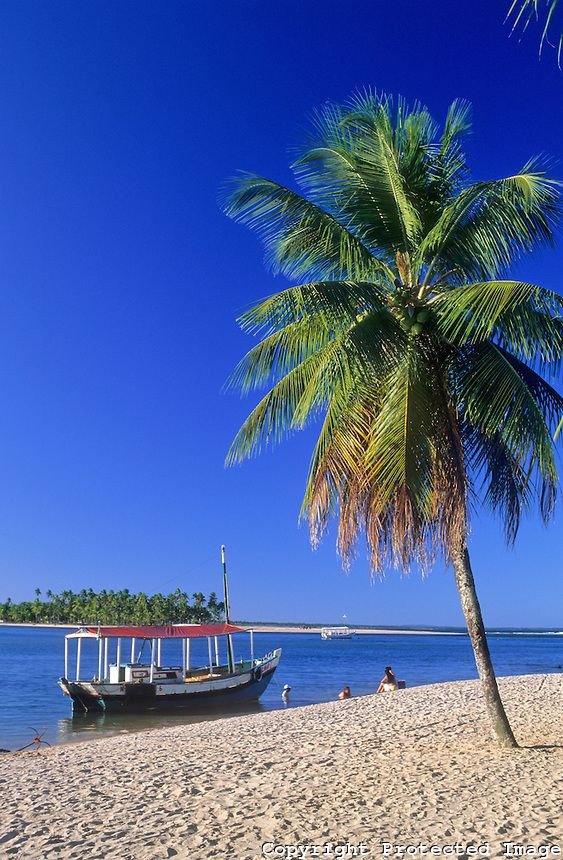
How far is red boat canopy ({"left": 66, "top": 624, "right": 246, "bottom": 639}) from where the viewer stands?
2441 cm

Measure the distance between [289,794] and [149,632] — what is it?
18942 mm

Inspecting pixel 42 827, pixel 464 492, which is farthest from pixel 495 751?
pixel 42 827

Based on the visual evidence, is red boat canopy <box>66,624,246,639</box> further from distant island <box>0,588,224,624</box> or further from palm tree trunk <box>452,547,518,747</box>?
distant island <box>0,588,224,624</box>

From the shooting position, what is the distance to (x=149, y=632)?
82.6 feet

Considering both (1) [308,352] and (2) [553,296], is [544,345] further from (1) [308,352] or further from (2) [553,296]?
(1) [308,352]

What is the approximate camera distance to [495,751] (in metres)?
8.84

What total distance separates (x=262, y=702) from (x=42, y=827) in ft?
75.5

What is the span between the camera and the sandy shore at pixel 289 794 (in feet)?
19.0

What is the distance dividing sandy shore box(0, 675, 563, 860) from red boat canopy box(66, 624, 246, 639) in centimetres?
1200

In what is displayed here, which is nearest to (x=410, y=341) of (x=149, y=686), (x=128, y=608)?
(x=149, y=686)

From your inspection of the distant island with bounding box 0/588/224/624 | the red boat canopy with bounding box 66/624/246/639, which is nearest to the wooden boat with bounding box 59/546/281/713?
the red boat canopy with bounding box 66/624/246/639

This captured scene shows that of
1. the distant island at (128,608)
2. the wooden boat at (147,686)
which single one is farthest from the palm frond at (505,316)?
the distant island at (128,608)

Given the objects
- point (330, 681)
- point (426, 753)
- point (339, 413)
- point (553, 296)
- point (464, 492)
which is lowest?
point (330, 681)

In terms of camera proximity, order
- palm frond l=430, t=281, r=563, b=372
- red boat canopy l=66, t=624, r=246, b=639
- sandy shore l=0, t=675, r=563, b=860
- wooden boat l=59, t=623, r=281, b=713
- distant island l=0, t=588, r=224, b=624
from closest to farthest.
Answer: sandy shore l=0, t=675, r=563, b=860 < palm frond l=430, t=281, r=563, b=372 < wooden boat l=59, t=623, r=281, b=713 < red boat canopy l=66, t=624, r=246, b=639 < distant island l=0, t=588, r=224, b=624
